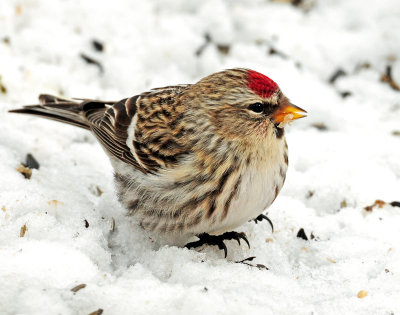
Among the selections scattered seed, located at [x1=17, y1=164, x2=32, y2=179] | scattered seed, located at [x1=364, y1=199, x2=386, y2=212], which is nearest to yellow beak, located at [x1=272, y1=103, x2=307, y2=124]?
scattered seed, located at [x1=364, y1=199, x2=386, y2=212]

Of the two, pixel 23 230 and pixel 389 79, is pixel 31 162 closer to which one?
pixel 23 230

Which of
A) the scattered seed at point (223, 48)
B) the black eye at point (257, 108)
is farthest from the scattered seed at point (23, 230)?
the scattered seed at point (223, 48)

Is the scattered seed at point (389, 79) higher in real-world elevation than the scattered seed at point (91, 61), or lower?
higher

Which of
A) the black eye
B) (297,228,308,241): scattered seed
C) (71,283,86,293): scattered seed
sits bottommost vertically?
(71,283,86,293): scattered seed

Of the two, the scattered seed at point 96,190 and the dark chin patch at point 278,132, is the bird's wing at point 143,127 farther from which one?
the dark chin patch at point 278,132

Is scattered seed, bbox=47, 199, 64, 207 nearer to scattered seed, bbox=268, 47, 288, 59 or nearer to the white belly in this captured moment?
the white belly

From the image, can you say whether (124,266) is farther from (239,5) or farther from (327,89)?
(239,5)

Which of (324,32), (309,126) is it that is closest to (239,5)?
(324,32)

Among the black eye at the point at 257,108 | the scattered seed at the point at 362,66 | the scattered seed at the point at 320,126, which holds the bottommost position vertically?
the scattered seed at the point at 320,126
